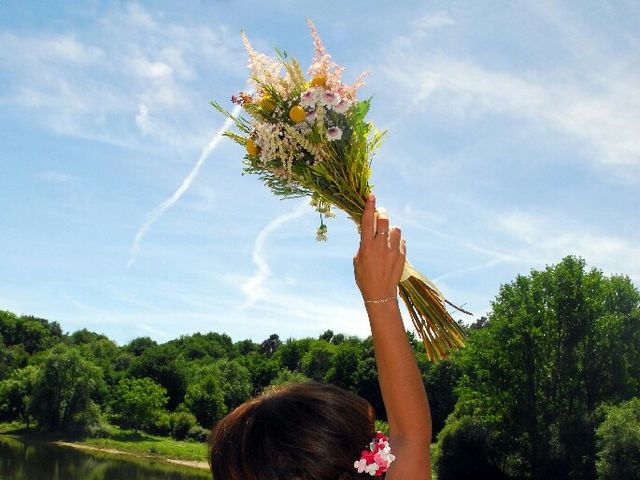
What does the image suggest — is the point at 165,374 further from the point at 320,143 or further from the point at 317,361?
the point at 320,143

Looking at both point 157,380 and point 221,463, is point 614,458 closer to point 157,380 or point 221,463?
point 221,463

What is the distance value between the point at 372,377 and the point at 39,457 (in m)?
33.6

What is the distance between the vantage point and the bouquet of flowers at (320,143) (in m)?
3.84

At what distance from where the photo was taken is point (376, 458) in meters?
1.67

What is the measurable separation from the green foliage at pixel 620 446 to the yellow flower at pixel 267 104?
3020 centimetres


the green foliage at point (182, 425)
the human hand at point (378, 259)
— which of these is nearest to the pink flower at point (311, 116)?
the human hand at point (378, 259)

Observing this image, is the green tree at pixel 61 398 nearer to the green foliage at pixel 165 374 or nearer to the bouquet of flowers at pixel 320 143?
the green foliage at pixel 165 374

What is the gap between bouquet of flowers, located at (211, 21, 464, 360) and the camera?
384 centimetres

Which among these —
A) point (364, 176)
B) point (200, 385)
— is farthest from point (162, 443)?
point (364, 176)

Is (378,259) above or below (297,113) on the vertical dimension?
below

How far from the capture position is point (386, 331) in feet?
6.60

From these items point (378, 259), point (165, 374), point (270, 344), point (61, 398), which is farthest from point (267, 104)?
point (270, 344)

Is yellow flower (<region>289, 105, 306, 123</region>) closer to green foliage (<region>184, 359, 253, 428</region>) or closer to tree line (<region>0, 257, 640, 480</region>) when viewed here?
tree line (<region>0, 257, 640, 480</region>)

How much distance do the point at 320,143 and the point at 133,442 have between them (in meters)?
61.6
